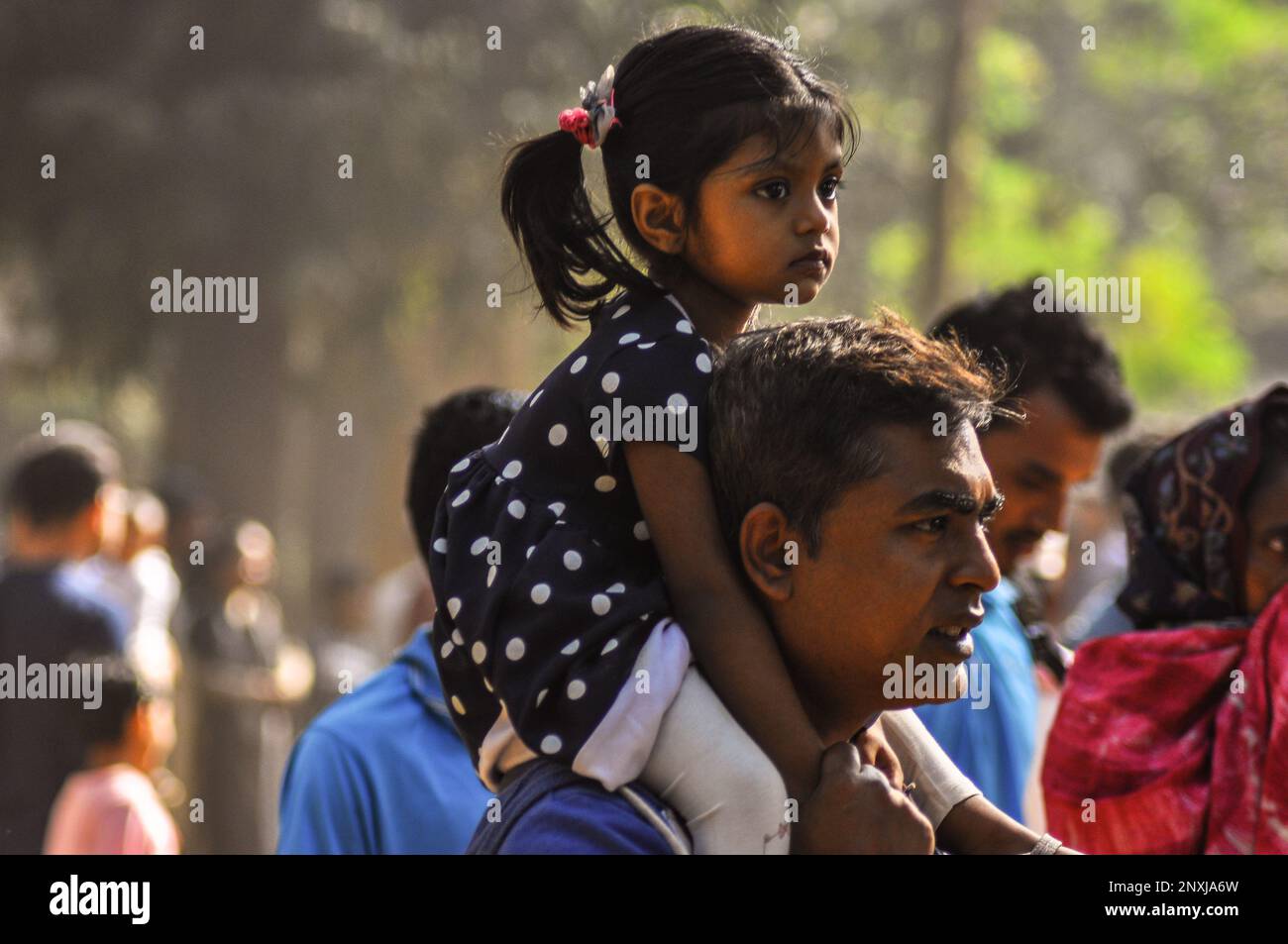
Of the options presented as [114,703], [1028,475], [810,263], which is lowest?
[114,703]

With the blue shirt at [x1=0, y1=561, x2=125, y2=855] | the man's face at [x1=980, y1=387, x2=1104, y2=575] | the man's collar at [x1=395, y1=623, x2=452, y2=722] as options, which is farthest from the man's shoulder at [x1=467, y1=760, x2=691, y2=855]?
the blue shirt at [x1=0, y1=561, x2=125, y2=855]

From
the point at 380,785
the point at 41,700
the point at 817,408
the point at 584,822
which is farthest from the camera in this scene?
the point at 41,700

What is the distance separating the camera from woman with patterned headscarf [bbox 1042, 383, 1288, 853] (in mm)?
3164

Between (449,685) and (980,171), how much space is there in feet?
57.7

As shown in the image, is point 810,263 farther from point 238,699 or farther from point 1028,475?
point 238,699

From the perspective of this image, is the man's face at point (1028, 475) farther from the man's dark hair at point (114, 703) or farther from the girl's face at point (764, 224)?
the man's dark hair at point (114, 703)

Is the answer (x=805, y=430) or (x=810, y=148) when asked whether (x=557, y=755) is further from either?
(x=810, y=148)

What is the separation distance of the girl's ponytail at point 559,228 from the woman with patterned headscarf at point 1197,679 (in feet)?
4.37

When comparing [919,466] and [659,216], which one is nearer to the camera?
[919,466]

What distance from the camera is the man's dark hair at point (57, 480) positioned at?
6.65 meters

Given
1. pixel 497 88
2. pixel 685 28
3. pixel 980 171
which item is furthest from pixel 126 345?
pixel 685 28

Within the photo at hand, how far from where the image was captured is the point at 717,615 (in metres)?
2.36

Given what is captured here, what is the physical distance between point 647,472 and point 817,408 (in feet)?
0.83

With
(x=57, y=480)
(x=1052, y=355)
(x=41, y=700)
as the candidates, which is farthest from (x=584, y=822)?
(x=57, y=480)
